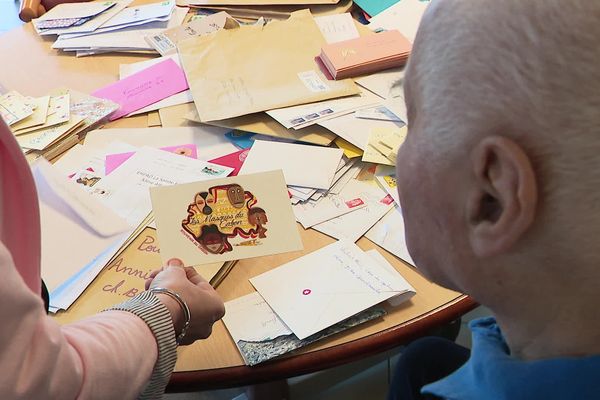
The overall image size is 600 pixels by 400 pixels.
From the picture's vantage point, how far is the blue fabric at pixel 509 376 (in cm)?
62

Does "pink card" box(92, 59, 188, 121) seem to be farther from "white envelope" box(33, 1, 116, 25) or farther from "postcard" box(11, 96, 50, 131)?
"white envelope" box(33, 1, 116, 25)

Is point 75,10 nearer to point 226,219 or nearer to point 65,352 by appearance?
point 226,219

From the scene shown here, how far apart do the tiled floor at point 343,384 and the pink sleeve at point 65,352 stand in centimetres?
107

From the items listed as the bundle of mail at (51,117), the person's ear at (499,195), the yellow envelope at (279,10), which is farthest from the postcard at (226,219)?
the yellow envelope at (279,10)

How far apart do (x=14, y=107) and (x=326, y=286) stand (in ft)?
2.83

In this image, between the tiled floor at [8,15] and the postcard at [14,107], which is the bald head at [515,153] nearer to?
the postcard at [14,107]

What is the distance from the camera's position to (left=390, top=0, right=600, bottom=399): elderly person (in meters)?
0.53

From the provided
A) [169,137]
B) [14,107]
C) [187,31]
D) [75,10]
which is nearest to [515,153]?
[169,137]

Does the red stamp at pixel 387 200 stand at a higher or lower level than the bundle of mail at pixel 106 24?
lower

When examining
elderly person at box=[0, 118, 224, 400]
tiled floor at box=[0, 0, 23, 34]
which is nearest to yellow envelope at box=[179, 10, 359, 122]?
elderly person at box=[0, 118, 224, 400]

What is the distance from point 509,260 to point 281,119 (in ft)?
2.59

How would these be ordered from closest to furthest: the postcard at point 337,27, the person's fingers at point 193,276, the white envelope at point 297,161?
the person's fingers at point 193,276
the white envelope at point 297,161
the postcard at point 337,27

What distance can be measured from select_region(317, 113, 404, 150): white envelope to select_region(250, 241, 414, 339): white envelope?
0.89 feet

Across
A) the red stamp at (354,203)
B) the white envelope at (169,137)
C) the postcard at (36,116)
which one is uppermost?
the postcard at (36,116)
